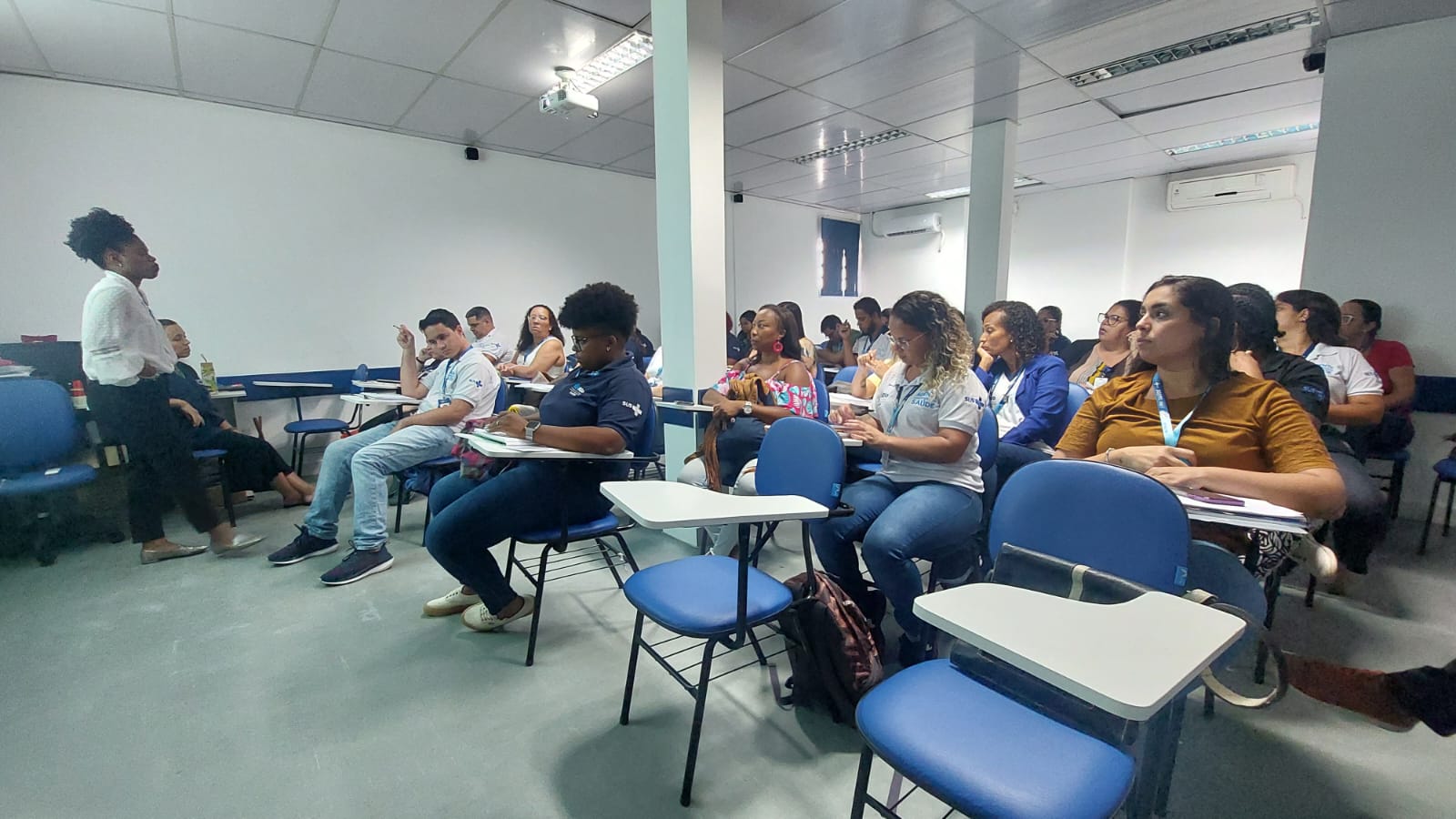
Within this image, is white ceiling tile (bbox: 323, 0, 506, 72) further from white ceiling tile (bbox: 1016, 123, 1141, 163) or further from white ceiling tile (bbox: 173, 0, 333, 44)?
white ceiling tile (bbox: 1016, 123, 1141, 163)

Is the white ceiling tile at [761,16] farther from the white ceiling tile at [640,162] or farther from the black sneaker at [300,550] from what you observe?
the black sneaker at [300,550]

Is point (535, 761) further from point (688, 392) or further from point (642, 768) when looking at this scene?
point (688, 392)

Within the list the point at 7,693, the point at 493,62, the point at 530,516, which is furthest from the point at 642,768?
the point at 493,62

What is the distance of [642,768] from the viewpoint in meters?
1.63

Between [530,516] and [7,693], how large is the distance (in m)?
1.91

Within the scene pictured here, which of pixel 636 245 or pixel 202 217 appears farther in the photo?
pixel 636 245

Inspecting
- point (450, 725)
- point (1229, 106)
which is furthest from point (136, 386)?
point (1229, 106)

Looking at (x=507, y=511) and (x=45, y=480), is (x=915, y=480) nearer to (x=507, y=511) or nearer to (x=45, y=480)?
(x=507, y=511)

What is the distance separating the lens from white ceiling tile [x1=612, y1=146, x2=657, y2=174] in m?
6.03

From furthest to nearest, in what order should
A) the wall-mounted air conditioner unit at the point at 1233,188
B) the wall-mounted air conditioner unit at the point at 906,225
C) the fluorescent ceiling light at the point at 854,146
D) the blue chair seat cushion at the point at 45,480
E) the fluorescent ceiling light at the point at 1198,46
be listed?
the wall-mounted air conditioner unit at the point at 906,225 < the wall-mounted air conditioner unit at the point at 1233,188 < the fluorescent ceiling light at the point at 854,146 < the fluorescent ceiling light at the point at 1198,46 < the blue chair seat cushion at the point at 45,480

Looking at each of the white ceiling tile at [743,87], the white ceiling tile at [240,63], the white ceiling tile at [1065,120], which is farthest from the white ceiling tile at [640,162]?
the white ceiling tile at [1065,120]

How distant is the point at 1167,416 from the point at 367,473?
3366 millimetres

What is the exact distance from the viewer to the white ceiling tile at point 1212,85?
3.98 m

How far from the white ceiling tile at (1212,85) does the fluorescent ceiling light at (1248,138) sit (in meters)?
1.50
